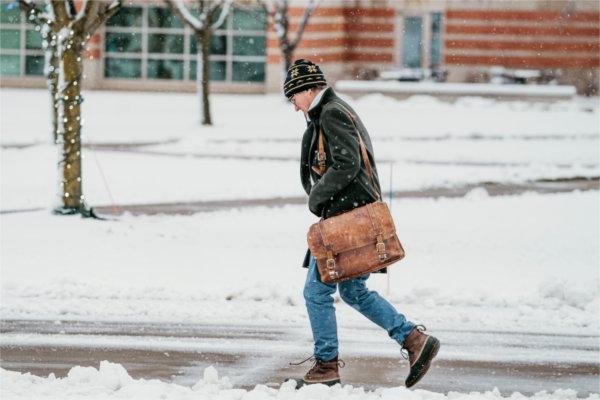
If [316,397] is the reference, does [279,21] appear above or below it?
above

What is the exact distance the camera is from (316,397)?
5910 mm

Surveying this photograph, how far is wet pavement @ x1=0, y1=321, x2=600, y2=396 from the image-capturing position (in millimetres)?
6895

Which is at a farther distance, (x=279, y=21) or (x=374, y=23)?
(x=374, y=23)

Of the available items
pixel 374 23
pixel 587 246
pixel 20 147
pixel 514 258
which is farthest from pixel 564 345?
pixel 374 23

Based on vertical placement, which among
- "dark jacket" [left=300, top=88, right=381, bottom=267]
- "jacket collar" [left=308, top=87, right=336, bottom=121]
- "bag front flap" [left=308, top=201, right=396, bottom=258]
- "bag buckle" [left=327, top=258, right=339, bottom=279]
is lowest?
"bag buckle" [left=327, top=258, right=339, bottom=279]

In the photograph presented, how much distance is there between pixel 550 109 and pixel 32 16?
18.4m

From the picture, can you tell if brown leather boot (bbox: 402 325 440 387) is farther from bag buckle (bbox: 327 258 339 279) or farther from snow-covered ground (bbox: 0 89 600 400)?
bag buckle (bbox: 327 258 339 279)

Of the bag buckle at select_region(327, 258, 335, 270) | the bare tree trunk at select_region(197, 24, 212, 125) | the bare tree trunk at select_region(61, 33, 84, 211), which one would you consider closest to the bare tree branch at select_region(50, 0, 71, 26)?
the bare tree trunk at select_region(61, 33, 84, 211)

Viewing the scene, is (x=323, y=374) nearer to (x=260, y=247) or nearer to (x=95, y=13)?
(x=260, y=247)

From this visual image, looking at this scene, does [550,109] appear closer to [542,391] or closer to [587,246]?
[587,246]

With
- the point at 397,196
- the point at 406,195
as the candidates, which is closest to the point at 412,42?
the point at 406,195

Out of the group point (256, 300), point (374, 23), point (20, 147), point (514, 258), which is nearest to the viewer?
point (256, 300)

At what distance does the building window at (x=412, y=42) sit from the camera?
132ft

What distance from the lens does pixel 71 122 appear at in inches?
509
